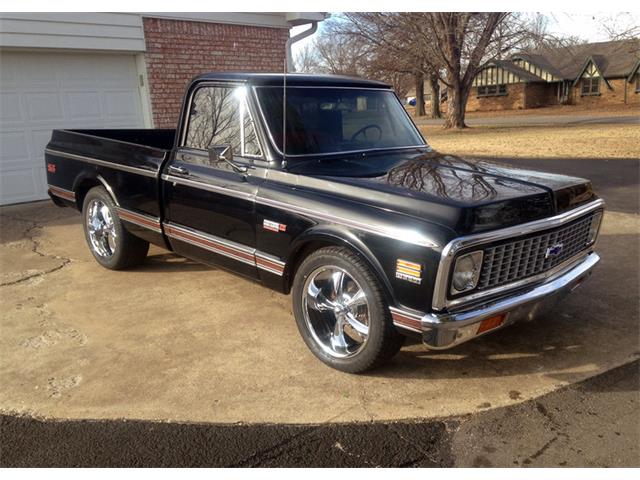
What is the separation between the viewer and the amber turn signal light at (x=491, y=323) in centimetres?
312

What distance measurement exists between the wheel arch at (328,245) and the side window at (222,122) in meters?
0.83

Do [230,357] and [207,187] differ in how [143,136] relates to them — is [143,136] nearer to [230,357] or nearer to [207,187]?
[207,187]

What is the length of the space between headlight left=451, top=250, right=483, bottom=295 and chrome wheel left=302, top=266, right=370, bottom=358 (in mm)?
594

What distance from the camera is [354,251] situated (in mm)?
3350

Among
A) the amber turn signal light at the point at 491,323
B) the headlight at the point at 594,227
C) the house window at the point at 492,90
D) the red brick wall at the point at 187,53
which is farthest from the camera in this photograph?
the house window at the point at 492,90

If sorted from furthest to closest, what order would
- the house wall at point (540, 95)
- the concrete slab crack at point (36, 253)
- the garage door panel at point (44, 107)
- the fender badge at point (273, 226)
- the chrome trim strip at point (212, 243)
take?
the house wall at point (540, 95) < the garage door panel at point (44, 107) < the concrete slab crack at point (36, 253) < the chrome trim strip at point (212, 243) < the fender badge at point (273, 226)

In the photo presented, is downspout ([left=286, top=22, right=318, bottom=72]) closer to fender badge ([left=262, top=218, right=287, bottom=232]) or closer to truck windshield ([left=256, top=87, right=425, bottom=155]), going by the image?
truck windshield ([left=256, top=87, right=425, bottom=155])

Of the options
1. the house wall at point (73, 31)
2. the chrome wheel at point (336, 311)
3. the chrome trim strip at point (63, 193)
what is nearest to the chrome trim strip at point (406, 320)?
the chrome wheel at point (336, 311)

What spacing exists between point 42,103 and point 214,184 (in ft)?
20.9

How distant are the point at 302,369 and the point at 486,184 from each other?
5.55 ft

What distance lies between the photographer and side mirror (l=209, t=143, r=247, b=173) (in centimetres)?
398

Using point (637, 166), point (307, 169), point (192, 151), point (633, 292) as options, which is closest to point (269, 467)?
point (307, 169)

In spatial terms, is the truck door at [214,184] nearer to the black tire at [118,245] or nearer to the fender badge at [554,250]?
the black tire at [118,245]

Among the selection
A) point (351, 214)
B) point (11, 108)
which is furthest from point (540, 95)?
point (351, 214)
